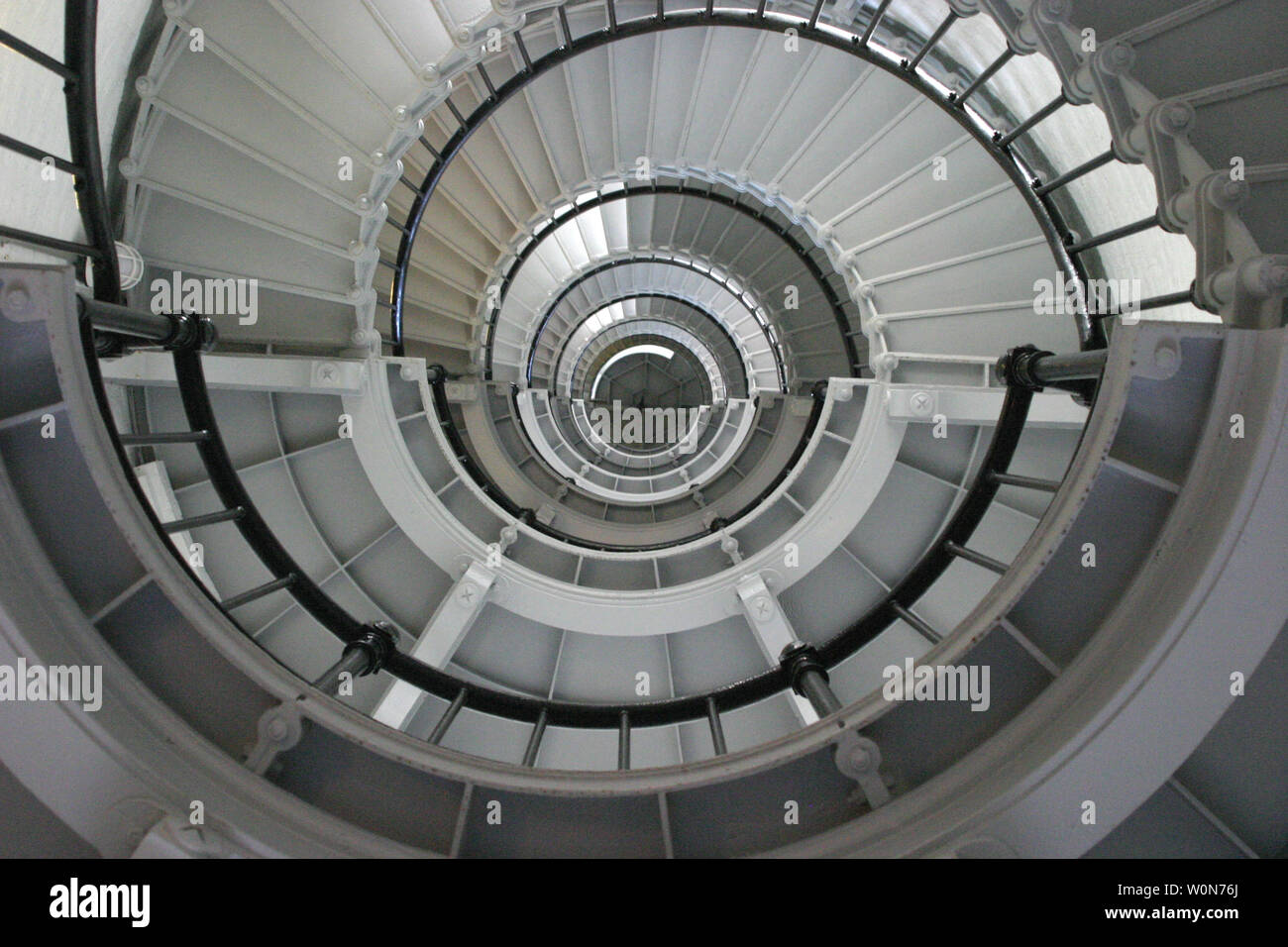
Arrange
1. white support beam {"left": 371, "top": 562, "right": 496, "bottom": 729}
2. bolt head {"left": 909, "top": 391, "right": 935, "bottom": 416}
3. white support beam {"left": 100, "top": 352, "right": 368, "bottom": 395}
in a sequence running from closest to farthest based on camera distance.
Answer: white support beam {"left": 100, "top": 352, "right": 368, "bottom": 395} → white support beam {"left": 371, "top": 562, "right": 496, "bottom": 729} → bolt head {"left": 909, "top": 391, "right": 935, "bottom": 416}

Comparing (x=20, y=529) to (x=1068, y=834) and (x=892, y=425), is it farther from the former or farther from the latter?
(x=892, y=425)

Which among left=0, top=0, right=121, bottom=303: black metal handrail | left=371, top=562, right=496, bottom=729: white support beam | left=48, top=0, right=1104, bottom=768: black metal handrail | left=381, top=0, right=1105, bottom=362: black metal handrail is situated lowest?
left=371, top=562, right=496, bottom=729: white support beam

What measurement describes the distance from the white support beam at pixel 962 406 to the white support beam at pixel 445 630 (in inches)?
252

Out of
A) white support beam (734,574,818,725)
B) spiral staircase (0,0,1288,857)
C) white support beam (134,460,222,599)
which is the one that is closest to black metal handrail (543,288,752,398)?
spiral staircase (0,0,1288,857)

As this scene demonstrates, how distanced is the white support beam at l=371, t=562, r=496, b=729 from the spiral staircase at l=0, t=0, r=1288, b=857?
5cm

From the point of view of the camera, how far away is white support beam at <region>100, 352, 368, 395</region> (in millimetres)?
6629

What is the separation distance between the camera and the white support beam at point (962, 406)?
299 inches

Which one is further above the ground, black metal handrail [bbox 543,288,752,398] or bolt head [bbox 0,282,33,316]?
black metal handrail [bbox 543,288,752,398]

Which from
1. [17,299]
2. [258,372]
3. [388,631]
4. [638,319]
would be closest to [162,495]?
[258,372]

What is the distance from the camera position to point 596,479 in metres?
21.0

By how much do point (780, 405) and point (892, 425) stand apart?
5.34 m

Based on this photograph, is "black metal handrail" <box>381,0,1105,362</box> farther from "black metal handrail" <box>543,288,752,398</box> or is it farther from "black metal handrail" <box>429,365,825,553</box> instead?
"black metal handrail" <box>543,288,752,398</box>

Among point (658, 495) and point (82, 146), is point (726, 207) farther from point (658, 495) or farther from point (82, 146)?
point (82, 146)
